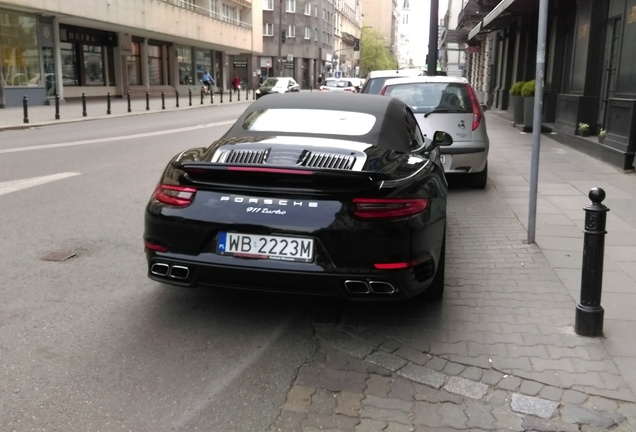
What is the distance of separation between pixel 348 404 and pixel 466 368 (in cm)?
83

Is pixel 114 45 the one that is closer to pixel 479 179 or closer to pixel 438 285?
pixel 479 179

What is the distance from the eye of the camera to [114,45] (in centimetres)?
3772

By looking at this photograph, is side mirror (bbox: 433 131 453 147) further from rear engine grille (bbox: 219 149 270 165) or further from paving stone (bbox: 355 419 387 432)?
paving stone (bbox: 355 419 387 432)

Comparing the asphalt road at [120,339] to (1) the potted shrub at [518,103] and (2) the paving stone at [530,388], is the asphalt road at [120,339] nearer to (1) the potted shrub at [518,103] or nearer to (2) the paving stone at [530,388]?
(2) the paving stone at [530,388]

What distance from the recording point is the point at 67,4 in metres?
27.6

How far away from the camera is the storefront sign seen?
32.6m

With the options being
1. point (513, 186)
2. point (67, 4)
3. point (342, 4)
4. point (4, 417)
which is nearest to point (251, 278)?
point (4, 417)

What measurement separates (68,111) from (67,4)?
554 centimetres

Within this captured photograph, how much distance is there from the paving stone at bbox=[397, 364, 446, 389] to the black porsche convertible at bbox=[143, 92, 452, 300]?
0.46m

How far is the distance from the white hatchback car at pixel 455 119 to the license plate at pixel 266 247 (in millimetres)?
5574

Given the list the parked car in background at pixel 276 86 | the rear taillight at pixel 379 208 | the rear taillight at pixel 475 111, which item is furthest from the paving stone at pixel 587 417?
the parked car in background at pixel 276 86

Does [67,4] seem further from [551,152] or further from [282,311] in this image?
A: [282,311]

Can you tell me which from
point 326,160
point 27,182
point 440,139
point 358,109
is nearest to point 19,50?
point 27,182

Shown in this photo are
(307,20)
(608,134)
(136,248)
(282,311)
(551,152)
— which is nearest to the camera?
(282,311)
